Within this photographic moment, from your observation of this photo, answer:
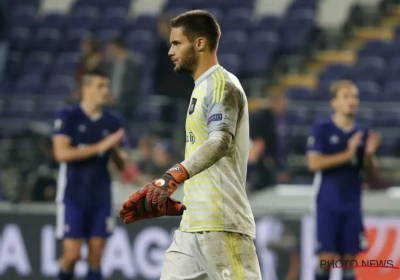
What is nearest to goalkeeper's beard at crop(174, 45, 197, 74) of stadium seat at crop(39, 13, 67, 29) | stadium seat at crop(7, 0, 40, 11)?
stadium seat at crop(39, 13, 67, 29)

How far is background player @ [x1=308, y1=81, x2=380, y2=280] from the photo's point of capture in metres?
8.81

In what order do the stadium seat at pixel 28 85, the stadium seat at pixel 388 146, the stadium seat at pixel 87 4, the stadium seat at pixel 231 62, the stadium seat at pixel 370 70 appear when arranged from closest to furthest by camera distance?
the stadium seat at pixel 388 146 → the stadium seat at pixel 370 70 → the stadium seat at pixel 231 62 → the stadium seat at pixel 28 85 → the stadium seat at pixel 87 4

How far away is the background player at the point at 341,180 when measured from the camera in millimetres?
8812

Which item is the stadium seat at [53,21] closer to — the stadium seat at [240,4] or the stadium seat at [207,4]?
the stadium seat at [207,4]

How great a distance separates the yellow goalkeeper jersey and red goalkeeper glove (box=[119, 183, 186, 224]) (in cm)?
44

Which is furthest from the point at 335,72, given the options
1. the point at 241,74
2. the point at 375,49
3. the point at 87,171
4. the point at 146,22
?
the point at 87,171

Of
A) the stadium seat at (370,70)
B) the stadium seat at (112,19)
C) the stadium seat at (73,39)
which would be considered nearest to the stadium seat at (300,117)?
the stadium seat at (370,70)

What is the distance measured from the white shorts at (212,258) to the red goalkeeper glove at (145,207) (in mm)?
461

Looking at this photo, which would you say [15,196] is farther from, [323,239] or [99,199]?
[323,239]

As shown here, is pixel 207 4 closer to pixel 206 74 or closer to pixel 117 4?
pixel 117 4

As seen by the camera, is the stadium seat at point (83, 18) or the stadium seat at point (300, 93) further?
the stadium seat at point (83, 18)

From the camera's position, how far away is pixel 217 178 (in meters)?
5.06

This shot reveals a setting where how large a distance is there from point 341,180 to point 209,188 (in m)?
4.02

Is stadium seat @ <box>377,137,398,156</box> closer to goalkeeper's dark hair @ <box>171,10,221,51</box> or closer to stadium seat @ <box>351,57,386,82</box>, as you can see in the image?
stadium seat @ <box>351,57,386,82</box>
